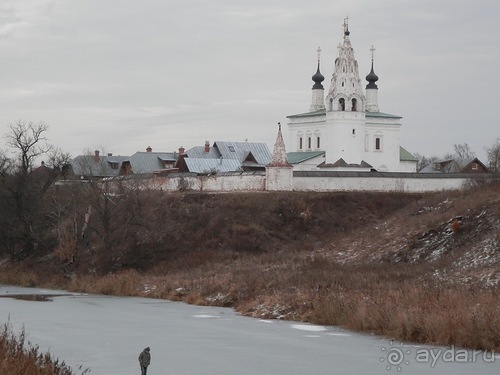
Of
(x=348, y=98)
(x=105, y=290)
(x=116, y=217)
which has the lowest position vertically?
(x=105, y=290)

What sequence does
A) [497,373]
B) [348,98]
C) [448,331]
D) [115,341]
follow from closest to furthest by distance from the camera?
1. [497,373]
2. [448,331]
3. [115,341]
4. [348,98]

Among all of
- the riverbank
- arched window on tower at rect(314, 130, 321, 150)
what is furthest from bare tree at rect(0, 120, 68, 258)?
arched window on tower at rect(314, 130, 321, 150)

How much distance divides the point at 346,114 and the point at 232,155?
9604 mm

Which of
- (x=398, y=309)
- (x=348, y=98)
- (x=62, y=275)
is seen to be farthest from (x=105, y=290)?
(x=348, y=98)

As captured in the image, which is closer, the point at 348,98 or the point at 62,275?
the point at 62,275

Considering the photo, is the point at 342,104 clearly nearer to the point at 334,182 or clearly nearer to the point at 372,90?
the point at 372,90

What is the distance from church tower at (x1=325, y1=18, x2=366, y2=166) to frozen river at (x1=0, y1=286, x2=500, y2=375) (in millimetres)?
37765

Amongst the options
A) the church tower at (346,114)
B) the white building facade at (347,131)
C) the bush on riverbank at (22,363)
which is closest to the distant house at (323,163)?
the white building facade at (347,131)

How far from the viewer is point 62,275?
37.1m

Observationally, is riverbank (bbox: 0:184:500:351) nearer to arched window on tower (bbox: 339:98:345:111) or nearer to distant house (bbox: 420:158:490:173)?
arched window on tower (bbox: 339:98:345:111)

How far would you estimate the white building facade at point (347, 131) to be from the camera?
6234 cm

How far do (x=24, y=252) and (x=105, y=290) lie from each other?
10657 millimetres

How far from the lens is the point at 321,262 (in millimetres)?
31656

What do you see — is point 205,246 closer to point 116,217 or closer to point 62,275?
point 116,217
